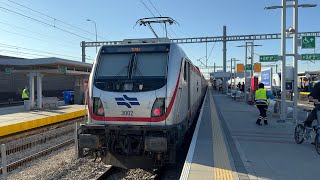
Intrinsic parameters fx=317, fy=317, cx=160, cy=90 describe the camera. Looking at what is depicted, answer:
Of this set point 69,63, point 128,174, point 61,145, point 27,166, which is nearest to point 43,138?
point 61,145

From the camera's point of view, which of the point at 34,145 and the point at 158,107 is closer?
the point at 158,107

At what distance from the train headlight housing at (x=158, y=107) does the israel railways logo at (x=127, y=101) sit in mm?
352

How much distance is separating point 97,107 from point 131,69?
3.69ft

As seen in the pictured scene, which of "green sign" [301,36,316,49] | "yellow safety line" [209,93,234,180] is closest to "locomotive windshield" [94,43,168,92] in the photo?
"yellow safety line" [209,93,234,180]

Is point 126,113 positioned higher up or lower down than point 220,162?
higher up

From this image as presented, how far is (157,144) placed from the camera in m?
6.27

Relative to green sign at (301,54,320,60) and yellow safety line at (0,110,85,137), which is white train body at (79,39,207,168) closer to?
yellow safety line at (0,110,85,137)

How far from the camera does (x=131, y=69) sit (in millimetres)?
7090

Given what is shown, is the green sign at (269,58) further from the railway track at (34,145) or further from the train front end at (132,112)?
the railway track at (34,145)

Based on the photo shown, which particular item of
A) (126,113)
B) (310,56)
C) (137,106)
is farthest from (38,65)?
(310,56)

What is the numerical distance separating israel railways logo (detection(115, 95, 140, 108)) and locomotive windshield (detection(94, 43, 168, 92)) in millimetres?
207

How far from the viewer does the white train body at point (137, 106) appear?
6539 mm

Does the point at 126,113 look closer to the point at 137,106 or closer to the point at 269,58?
the point at 137,106

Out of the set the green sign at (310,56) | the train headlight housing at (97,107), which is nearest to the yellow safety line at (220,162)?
the train headlight housing at (97,107)
